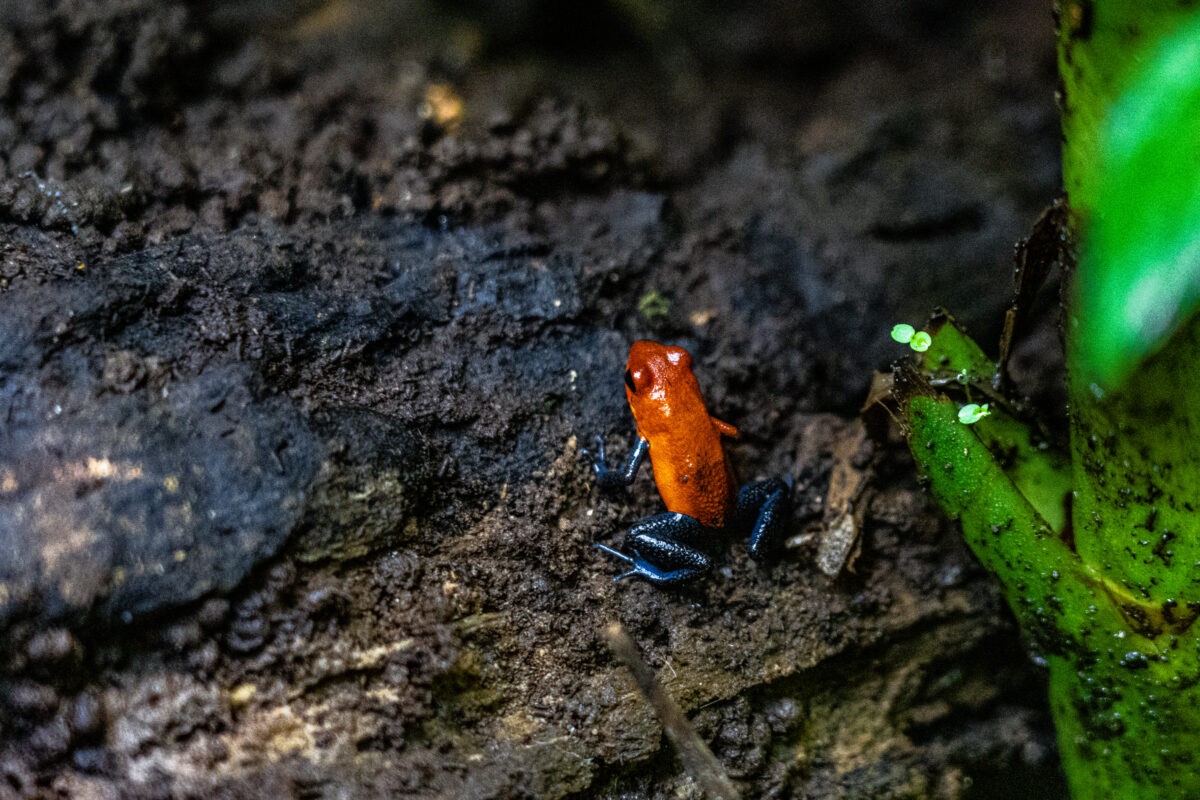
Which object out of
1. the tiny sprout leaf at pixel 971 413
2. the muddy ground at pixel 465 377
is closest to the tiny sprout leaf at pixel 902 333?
the tiny sprout leaf at pixel 971 413

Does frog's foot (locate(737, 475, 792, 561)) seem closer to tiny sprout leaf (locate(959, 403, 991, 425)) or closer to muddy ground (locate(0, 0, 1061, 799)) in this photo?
muddy ground (locate(0, 0, 1061, 799))

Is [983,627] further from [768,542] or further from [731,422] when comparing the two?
[731,422]

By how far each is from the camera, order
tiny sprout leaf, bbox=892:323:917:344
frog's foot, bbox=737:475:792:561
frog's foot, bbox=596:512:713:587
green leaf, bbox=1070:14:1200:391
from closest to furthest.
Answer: green leaf, bbox=1070:14:1200:391 < tiny sprout leaf, bbox=892:323:917:344 < frog's foot, bbox=596:512:713:587 < frog's foot, bbox=737:475:792:561

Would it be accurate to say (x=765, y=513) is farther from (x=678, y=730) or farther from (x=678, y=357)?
(x=678, y=730)

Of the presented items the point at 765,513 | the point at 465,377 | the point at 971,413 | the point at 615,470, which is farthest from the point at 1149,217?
the point at 465,377

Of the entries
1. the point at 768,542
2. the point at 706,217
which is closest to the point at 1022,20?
the point at 706,217

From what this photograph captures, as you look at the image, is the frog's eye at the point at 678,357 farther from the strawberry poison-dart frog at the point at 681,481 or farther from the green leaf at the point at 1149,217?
the green leaf at the point at 1149,217

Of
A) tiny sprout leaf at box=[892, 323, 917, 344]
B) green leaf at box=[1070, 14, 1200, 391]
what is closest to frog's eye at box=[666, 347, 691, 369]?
tiny sprout leaf at box=[892, 323, 917, 344]
